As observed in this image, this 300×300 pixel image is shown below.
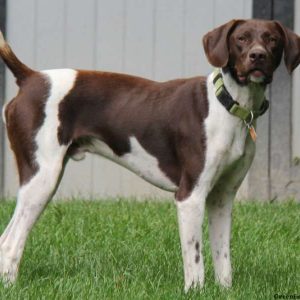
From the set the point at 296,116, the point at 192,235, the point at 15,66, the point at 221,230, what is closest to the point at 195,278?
the point at 192,235

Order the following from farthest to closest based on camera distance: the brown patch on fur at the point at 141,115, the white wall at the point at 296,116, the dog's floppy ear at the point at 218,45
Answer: the white wall at the point at 296,116 < the brown patch on fur at the point at 141,115 < the dog's floppy ear at the point at 218,45

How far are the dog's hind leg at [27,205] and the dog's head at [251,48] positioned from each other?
101 cm

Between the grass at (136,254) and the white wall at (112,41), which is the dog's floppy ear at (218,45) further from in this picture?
the white wall at (112,41)

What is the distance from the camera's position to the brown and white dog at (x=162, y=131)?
221 inches

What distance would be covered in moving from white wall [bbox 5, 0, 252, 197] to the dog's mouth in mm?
3737

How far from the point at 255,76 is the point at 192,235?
0.87m

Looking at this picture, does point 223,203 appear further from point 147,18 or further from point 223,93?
point 147,18

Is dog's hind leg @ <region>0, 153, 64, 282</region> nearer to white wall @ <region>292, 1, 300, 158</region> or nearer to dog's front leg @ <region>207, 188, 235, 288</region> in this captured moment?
dog's front leg @ <region>207, 188, 235, 288</region>

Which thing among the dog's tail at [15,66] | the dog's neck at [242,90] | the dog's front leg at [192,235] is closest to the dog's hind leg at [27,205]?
the dog's tail at [15,66]

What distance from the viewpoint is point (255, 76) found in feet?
17.9

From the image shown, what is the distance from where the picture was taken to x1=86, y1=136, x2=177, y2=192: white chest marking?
5.88 metres

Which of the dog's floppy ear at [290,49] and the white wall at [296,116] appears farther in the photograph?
the white wall at [296,116]

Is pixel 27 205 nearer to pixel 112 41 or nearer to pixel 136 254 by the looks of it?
pixel 136 254

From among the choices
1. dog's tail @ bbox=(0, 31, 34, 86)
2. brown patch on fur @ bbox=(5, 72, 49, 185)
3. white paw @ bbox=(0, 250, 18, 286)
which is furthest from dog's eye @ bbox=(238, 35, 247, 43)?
white paw @ bbox=(0, 250, 18, 286)
